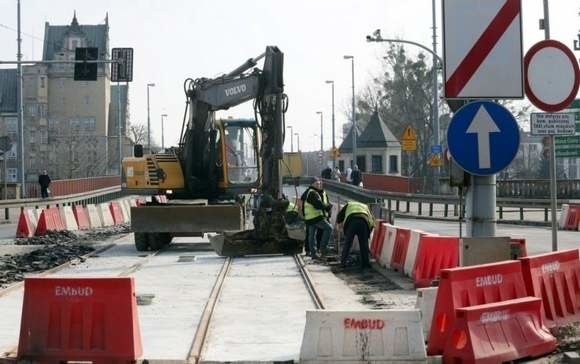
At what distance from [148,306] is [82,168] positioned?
8353 centimetres

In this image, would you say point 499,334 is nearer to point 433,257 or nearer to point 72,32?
point 433,257

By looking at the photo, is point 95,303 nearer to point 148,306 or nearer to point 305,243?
point 148,306

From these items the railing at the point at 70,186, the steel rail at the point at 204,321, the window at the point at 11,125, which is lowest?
the steel rail at the point at 204,321

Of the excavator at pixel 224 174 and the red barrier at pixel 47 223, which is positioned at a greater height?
the excavator at pixel 224 174

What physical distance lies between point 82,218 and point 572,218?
653 inches

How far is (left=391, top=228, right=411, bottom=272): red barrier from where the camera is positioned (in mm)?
15609

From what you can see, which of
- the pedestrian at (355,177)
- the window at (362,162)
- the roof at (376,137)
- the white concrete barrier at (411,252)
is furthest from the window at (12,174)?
the white concrete barrier at (411,252)

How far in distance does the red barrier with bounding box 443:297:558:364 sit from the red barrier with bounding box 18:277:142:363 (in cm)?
271

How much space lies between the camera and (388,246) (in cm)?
1698

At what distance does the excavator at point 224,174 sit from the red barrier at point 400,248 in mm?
3975

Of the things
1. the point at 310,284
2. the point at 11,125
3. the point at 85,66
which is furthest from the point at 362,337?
the point at 11,125

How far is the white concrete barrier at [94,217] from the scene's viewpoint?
107 feet

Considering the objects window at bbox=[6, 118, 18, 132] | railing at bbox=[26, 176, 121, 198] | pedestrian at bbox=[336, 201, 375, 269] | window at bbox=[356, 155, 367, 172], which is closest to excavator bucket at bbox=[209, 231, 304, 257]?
pedestrian at bbox=[336, 201, 375, 269]

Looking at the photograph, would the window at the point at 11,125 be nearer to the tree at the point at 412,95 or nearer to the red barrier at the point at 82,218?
the tree at the point at 412,95
